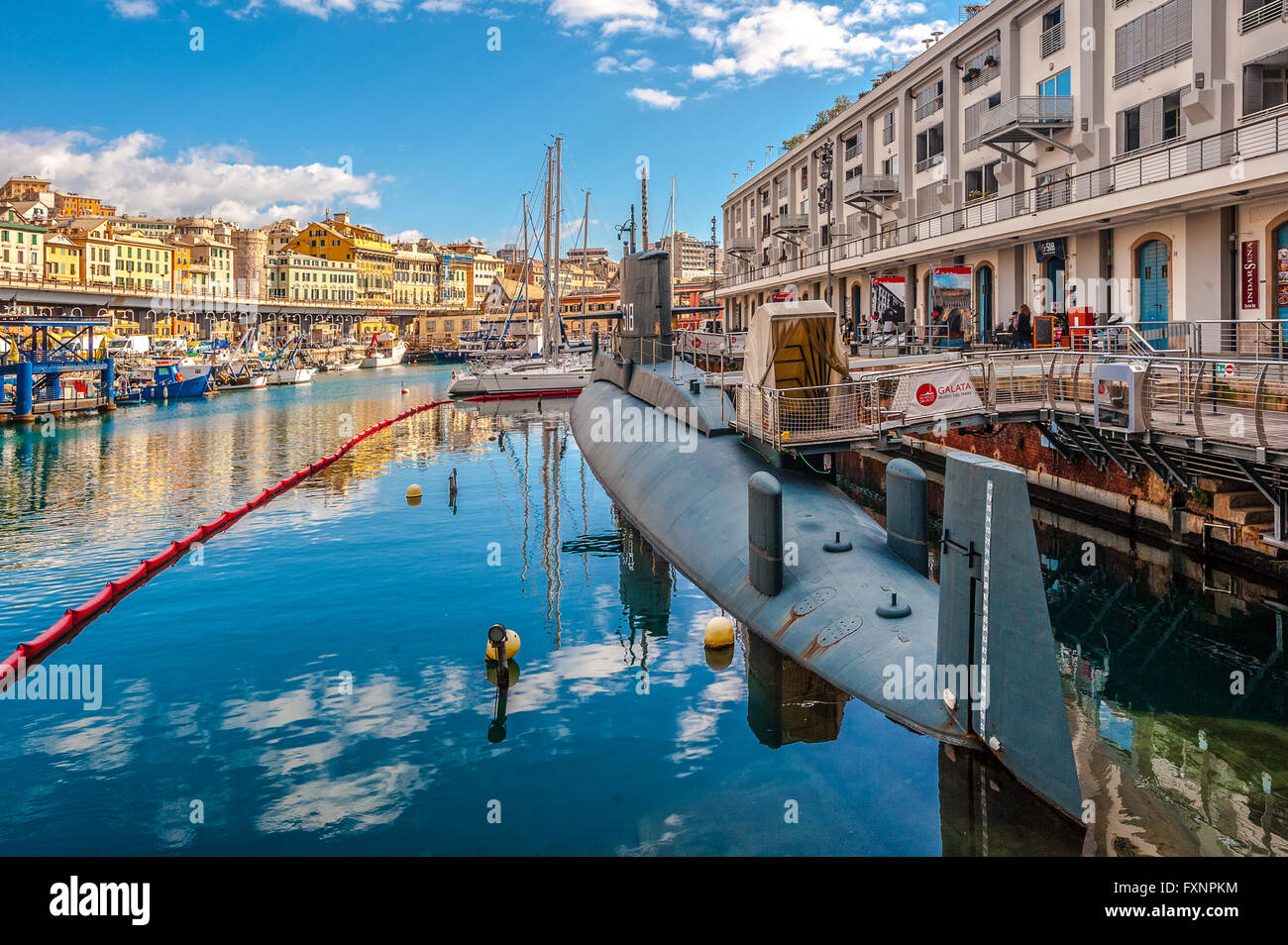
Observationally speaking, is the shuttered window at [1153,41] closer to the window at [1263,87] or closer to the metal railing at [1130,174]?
the window at [1263,87]

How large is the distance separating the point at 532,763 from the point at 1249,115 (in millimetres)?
26207

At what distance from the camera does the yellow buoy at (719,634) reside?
49.3ft

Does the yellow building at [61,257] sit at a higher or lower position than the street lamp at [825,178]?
higher

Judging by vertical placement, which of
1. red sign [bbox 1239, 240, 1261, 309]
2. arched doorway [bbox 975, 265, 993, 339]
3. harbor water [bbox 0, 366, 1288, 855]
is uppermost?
arched doorway [bbox 975, 265, 993, 339]

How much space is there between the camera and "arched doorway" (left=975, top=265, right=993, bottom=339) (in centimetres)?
4056

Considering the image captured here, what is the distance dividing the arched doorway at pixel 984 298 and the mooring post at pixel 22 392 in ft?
167

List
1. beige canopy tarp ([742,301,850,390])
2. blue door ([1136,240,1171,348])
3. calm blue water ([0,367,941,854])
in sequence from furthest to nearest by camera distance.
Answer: blue door ([1136,240,1171,348]), beige canopy tarp ([742,301,850,390]), calm blue water ([0,367,941,854])

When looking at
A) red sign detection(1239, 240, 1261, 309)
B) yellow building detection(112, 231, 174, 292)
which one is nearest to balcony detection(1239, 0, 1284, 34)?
red sign detection(1239, 240, 1261, 309)

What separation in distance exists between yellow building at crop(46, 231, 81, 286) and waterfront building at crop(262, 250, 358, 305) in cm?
4345

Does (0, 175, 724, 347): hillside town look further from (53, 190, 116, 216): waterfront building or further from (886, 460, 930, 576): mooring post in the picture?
(886, 460, 930, 576): mooring post

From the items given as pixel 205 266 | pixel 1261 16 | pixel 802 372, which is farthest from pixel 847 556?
pixel 205 266

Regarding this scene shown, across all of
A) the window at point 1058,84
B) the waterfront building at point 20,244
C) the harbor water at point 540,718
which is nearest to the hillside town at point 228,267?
the waterfront building at point 20,244

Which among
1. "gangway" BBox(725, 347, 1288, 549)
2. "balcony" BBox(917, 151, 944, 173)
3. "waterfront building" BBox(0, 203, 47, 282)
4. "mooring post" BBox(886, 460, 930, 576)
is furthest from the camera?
"waterfront building" BBox(0, 203, 47, 282)
